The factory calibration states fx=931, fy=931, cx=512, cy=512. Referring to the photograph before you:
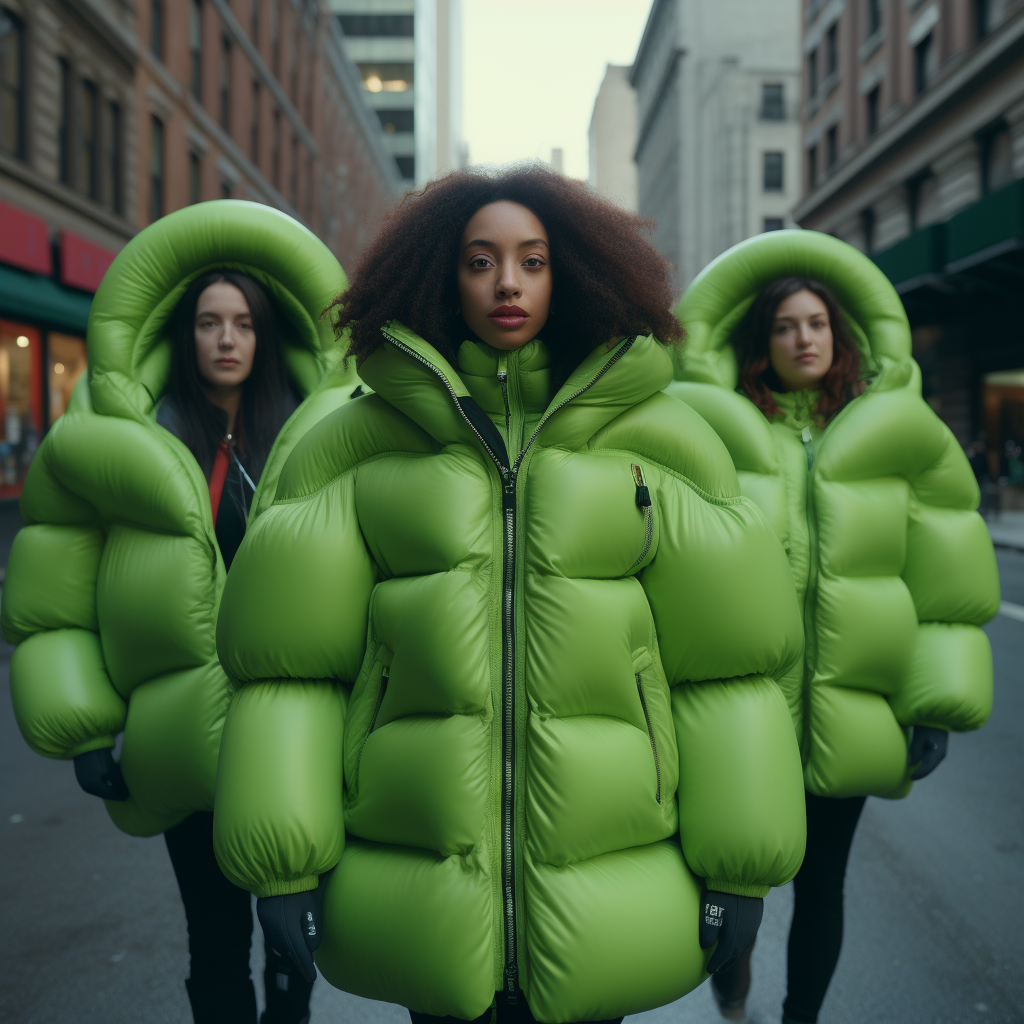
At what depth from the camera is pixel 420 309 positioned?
183cm

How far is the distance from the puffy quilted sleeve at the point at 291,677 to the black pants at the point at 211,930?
2.42 ft

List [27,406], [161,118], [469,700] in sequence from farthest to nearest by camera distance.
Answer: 1. [161,118]
2. [27,406]
3. [469,700]

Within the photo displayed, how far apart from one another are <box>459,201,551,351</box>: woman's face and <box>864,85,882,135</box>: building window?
28684mm

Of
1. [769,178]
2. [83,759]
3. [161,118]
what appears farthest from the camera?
[769,178]

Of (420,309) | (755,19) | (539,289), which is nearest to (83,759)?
(420,309)

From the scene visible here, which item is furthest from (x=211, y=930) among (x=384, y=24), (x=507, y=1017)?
(x=384, y=24)

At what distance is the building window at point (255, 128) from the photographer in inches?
1080

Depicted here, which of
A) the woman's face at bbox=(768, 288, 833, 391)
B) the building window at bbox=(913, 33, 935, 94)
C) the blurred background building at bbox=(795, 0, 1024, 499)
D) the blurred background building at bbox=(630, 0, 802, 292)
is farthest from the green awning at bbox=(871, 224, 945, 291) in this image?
the blurred background building at bbox=(630, 0, 802, 292)

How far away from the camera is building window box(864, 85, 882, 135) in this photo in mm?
26656

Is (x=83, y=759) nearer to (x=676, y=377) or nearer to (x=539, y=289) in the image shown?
(x=539, y=289)

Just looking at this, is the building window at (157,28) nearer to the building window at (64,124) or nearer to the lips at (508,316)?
the building window at (64,124)

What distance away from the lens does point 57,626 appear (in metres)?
2.57

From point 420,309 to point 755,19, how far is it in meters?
69.9

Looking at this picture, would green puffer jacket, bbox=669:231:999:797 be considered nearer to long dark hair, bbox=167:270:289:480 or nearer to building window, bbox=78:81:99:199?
long dark hair, bbox=167:270:289:480
